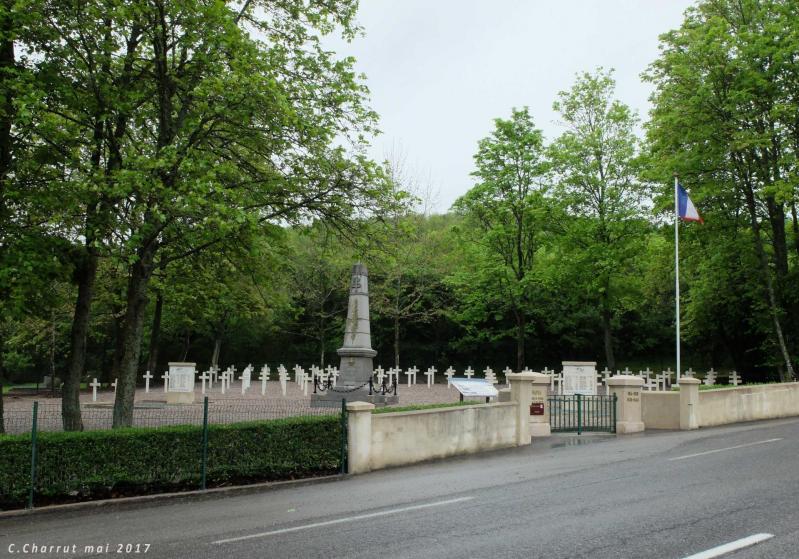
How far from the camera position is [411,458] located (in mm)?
13344

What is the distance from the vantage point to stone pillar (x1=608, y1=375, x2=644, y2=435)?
18.3m

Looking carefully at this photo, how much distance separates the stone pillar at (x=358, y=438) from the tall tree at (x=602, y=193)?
2365 centimetres

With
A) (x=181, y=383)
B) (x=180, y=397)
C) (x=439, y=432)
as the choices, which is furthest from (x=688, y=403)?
(x=180, y=397)

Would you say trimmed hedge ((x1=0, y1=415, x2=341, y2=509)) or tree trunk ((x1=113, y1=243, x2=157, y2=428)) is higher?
tree trunk ((x1=113, y1=243, x2=157, y2=428))

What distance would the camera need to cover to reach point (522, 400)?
16.1 m

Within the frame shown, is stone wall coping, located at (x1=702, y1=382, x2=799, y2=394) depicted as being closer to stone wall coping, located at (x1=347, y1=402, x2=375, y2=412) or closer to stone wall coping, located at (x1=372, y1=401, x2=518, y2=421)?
stone wall coping, located at (x1=372, y1=401, x2=518, y2=421)

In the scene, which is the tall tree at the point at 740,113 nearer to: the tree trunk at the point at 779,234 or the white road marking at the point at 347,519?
the tree trunk at the point at 779,234

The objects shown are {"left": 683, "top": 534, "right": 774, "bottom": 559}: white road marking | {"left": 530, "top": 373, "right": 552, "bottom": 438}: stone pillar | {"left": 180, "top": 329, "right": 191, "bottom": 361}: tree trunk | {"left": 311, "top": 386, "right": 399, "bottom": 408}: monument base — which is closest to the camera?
{"left": 683, "top": 534, "right": 774, "bottom": 559}: white road marking

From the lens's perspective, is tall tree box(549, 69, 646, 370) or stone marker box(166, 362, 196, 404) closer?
stone marker box(166, 362, 196, 404)

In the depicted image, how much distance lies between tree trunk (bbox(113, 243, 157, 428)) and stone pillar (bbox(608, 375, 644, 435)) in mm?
12236

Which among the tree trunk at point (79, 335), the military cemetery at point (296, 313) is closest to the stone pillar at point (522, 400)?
the military cemetery at point (296, 313)

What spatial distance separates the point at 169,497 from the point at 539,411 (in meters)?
10.2

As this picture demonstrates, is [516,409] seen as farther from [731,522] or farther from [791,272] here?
[791,272]

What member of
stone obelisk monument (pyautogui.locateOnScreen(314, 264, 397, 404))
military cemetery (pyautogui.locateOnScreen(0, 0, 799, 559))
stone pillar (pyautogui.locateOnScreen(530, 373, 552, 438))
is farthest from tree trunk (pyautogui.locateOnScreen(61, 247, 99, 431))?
stone pillar (pyautogui.locateOnScreen(530, 373, 552, 438))
